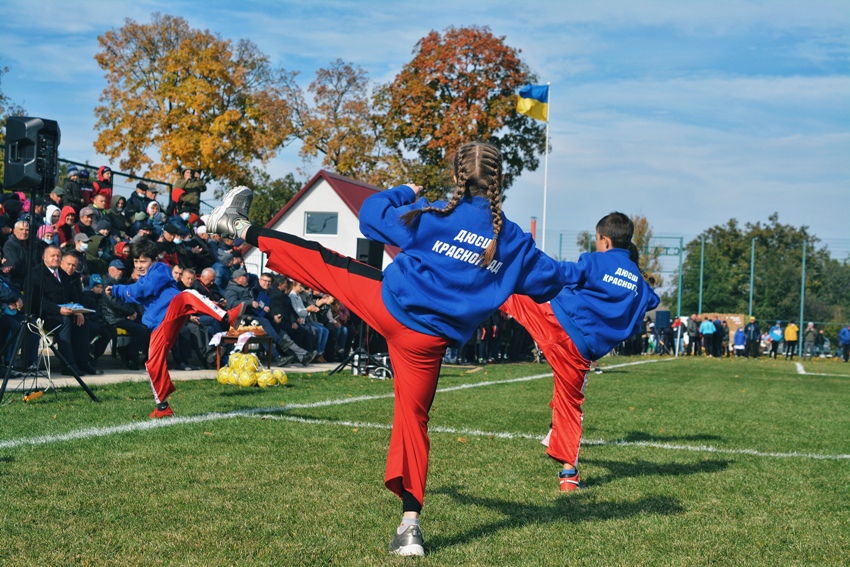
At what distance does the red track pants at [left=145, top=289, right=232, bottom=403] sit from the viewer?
853 cm

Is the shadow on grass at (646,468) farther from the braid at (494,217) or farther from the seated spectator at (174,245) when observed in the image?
the seated spectator at (174,245)

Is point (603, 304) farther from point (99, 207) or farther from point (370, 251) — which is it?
point (99, 207)

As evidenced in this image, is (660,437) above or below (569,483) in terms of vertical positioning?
below

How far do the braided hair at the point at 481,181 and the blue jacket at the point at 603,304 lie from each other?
169 centimetres

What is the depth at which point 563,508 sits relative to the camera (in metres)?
5.54

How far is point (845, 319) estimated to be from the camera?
4428cm

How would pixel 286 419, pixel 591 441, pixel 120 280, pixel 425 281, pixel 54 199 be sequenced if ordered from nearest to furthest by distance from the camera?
Answer: pixel 425 281, pixel 591 441, pixel 286 419, pixel 120 280, pixel 54 199

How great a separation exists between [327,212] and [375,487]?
118ft

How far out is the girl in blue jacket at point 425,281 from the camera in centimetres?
448

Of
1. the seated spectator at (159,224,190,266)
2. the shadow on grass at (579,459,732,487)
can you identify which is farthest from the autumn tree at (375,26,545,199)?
the shadow on grass at (579,459,732,487)

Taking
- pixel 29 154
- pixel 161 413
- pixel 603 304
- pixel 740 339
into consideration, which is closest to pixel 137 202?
pixel 29 154

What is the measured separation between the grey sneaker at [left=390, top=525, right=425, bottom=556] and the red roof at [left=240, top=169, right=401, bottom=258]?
3457cm

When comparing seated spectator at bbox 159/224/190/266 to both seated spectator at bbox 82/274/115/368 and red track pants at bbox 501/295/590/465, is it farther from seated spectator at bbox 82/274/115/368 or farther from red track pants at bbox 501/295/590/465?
red track pants at bbox 501/295/590/465

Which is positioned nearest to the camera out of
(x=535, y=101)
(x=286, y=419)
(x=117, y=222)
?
(x=286, y=419)
